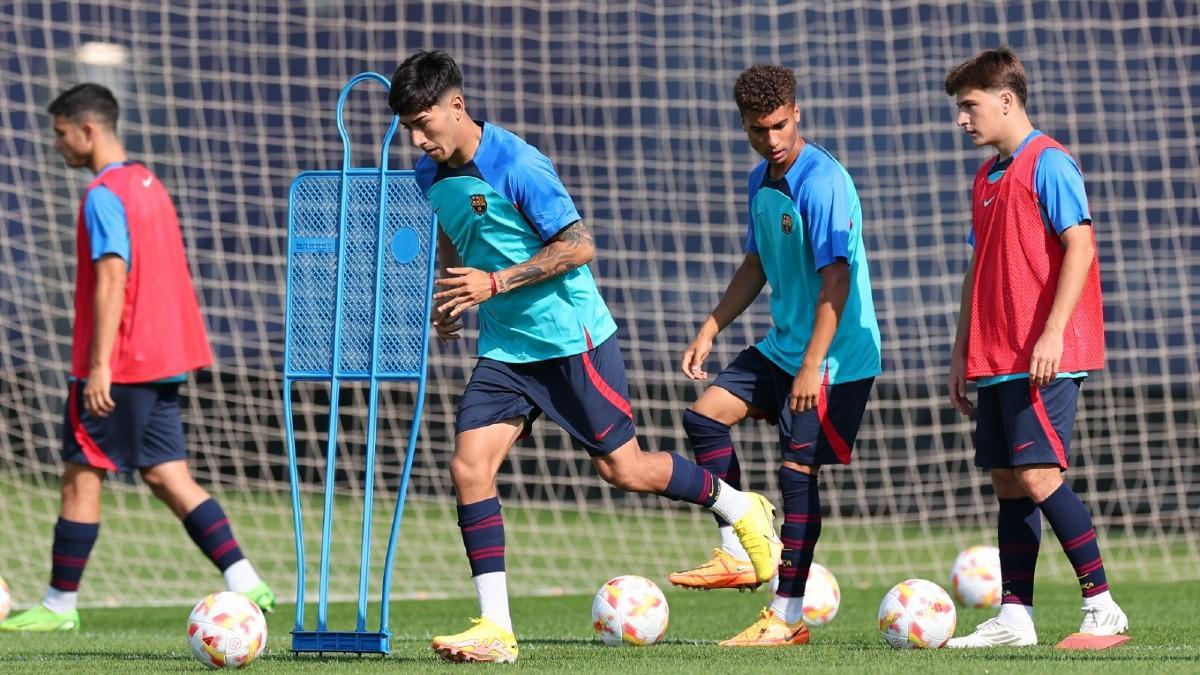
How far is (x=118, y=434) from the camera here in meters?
6.45

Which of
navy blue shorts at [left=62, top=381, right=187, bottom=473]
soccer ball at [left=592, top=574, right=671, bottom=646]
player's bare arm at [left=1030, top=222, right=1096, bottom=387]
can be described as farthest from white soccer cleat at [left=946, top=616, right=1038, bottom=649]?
navy blue shorts at [left=62, top=381, right=187, bottom=473]

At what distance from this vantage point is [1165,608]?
6902mm

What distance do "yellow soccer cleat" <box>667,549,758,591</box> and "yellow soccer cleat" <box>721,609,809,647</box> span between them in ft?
0.46

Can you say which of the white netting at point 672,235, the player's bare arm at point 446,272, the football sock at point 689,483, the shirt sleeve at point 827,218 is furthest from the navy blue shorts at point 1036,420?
the white netting at point 672,235

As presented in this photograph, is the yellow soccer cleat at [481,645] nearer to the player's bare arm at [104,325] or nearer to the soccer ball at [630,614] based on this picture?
the soccer ball at [630,614]

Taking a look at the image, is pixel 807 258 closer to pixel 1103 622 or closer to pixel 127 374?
pixel 1103 622

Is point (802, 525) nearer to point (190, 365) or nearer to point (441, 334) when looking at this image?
point (441, 334)

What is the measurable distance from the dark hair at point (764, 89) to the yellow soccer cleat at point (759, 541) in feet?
3.88

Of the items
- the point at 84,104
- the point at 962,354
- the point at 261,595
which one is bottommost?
the point at 261,595

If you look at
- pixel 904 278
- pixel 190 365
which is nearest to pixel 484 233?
pixel 190 365

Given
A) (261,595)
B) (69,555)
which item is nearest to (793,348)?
(261,595)

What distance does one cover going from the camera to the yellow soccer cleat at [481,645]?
4.62m

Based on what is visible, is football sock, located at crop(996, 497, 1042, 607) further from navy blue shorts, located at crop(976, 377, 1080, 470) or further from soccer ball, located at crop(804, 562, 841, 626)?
soccer ball, located at crop(804, 562, 841, 626)

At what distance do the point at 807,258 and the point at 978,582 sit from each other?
7.50ft
